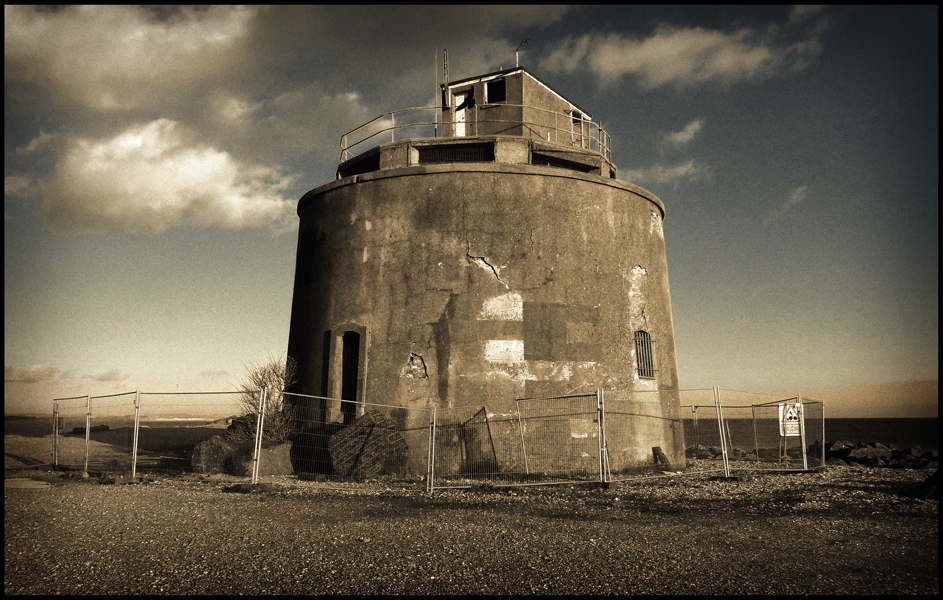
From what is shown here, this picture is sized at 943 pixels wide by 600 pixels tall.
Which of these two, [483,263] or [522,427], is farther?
[483,263]

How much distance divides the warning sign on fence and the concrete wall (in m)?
2.58

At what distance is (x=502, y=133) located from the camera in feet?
57.6

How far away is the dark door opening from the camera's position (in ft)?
47.0

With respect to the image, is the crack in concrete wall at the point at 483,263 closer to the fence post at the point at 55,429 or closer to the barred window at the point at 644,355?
the barred window at the point at 644,355

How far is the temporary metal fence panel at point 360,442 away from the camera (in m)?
12.7

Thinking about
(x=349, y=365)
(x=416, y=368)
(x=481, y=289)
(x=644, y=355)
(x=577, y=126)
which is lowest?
(x=416, y=368)

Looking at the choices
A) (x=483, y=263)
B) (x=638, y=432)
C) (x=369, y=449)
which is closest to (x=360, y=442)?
(x=369, y=449)

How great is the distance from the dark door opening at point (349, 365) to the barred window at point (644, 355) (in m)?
6.64

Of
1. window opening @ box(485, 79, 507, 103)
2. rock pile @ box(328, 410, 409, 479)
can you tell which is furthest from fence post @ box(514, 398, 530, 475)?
window opening @ box(485, 79, 507, 103)

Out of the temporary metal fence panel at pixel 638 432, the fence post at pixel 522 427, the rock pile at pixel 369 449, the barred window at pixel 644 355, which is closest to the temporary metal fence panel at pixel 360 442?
the rock pile at pixel 369 449

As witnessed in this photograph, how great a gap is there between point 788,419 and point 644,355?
415 centimetres

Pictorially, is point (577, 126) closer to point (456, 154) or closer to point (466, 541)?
point (456, 154)

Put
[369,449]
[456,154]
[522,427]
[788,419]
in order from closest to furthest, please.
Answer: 1. [369,449]
2. [522,427]
3. [788,419]
4. [456,154]

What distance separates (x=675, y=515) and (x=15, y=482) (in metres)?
12.2
